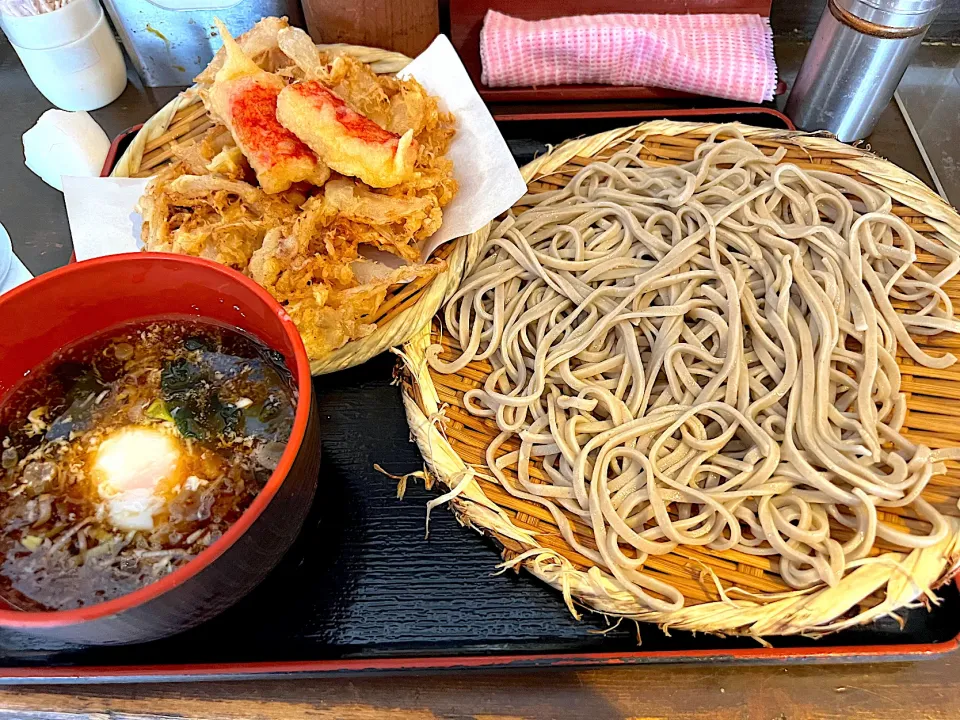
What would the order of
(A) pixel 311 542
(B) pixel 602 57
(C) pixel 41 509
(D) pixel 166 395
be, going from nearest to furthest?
(C) pixel 41 509 → (D) pixel 166 395 → (A) pixel 311 542 → (B) pixel 602 57

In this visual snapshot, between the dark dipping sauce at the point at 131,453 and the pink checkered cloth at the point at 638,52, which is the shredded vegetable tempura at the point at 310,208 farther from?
the pink checkered cloth at the point at 638,52

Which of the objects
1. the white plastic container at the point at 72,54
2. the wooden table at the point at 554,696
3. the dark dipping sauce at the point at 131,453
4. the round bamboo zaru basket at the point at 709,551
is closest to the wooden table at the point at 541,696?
the wooden table at the point at 554,696

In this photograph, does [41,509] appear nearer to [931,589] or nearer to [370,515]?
[370,515]

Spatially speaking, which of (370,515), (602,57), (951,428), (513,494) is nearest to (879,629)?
(951,428)

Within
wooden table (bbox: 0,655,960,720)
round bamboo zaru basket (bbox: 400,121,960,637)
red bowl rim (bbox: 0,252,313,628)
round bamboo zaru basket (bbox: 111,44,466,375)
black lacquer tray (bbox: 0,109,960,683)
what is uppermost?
red bowl rim (bbox: 0,252,313,628)

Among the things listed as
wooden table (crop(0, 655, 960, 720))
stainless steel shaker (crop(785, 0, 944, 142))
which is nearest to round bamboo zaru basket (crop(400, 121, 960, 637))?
wooden table (crop(0, 655, 960, 720))

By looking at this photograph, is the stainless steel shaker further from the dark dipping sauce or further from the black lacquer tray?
the dark dipping sauce
